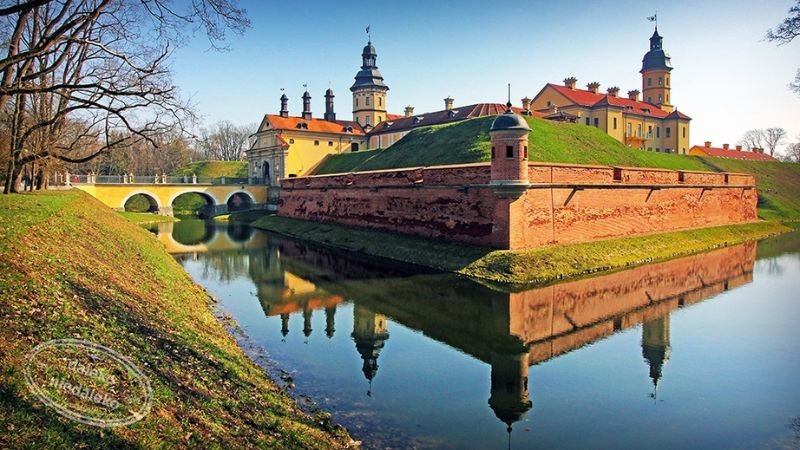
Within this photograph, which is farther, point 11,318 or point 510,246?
point 510,246

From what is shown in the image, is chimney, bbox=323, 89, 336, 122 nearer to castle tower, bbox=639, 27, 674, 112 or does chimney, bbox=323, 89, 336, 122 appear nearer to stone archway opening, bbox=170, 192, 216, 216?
stone archway opening, bbox=170, 192, 216, 216

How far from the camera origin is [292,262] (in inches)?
811

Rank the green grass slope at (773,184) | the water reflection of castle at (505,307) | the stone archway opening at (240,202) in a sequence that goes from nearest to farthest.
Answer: the water reflection of castle at (505,307)
the green grass slope at (773,184)
the stone archway opening at (240,202)

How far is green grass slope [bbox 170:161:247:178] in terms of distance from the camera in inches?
2539

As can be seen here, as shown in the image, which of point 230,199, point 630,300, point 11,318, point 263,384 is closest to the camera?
point 11,318

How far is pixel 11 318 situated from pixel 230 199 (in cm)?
4462

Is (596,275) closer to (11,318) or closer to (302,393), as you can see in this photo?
(302,393)

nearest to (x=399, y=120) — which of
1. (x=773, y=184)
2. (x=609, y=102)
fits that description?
(x=609, y=102)

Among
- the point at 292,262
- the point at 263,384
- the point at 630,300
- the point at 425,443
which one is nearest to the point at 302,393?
the point at 263,384

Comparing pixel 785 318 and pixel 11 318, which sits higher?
pixel 11 318

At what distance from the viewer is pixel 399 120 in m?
51.2

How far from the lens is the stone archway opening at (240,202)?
4653cm

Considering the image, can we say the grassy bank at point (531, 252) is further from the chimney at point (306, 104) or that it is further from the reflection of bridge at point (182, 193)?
the chimney at point (306, 104)

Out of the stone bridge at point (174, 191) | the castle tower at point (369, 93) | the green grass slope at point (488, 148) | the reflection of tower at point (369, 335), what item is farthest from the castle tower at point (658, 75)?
the reflection of tower at point (369, 335)
